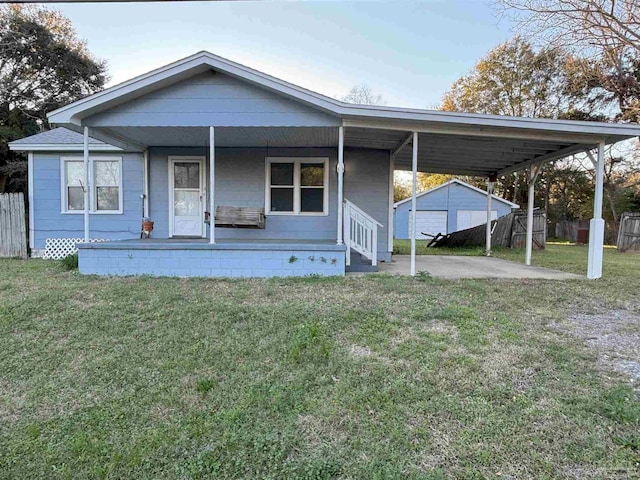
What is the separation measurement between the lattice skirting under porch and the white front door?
6.41 feet

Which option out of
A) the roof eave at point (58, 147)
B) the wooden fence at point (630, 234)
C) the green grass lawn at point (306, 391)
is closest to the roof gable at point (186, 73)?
the roof eave at point (58, 147)

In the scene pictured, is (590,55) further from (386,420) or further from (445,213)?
(386,420)

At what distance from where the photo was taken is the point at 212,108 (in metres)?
6.61

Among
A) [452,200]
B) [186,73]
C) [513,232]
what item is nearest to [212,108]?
[186,73]

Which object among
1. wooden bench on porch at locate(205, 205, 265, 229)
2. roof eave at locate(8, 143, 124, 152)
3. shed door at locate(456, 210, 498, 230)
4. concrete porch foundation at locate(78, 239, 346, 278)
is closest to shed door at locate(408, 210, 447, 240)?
shed door at locate(456, 210, 498, 230)

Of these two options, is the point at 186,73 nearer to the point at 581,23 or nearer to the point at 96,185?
the point at 96,185

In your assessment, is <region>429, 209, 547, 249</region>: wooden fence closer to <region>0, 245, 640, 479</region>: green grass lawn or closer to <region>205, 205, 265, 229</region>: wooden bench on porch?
<region>205, 205, 265, 229</region>: wooden bench on porch

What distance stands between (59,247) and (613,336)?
10.7m

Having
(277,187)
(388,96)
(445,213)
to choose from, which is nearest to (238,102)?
(277,187)

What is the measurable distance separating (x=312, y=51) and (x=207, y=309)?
15.2 meters

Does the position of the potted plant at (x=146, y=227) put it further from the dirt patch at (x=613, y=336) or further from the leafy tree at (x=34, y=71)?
the leafy tree at (x=34, y=71)

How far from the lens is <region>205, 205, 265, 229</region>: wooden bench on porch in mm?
8234

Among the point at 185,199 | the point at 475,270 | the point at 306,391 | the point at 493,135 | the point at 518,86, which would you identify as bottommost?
the point at 306,391

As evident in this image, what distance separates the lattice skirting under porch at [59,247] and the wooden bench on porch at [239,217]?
3.20m
